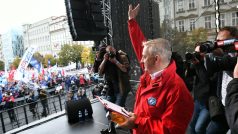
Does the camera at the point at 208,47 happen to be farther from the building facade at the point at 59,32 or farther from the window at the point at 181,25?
the building facade at the point at 59,32

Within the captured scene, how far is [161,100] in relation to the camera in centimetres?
212

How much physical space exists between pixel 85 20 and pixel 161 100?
754cm

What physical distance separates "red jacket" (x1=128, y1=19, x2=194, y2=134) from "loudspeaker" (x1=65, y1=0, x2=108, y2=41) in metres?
6.81

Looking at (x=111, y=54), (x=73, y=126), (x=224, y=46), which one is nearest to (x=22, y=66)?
(x=73, y=126)

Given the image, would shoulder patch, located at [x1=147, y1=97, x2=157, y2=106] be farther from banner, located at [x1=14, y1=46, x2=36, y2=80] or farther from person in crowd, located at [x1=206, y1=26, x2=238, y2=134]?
banner, located at [x1=14, y1=46, x2=36, y2=80]

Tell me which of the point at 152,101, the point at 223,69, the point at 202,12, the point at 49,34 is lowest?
the point at 152,101

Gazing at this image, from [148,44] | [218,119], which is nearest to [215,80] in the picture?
[218,119]

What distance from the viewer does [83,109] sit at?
7.01m

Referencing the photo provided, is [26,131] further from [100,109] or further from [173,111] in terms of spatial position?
[173,111]

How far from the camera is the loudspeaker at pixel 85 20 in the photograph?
8.73 m

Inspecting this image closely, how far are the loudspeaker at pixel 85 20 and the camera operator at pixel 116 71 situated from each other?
12.4 feet

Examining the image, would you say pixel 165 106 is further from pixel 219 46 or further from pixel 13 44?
pixel 13 44

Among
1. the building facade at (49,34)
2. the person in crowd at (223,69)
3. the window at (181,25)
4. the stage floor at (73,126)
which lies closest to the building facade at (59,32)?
the building facade at (49,34)

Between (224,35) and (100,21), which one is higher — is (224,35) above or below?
below
